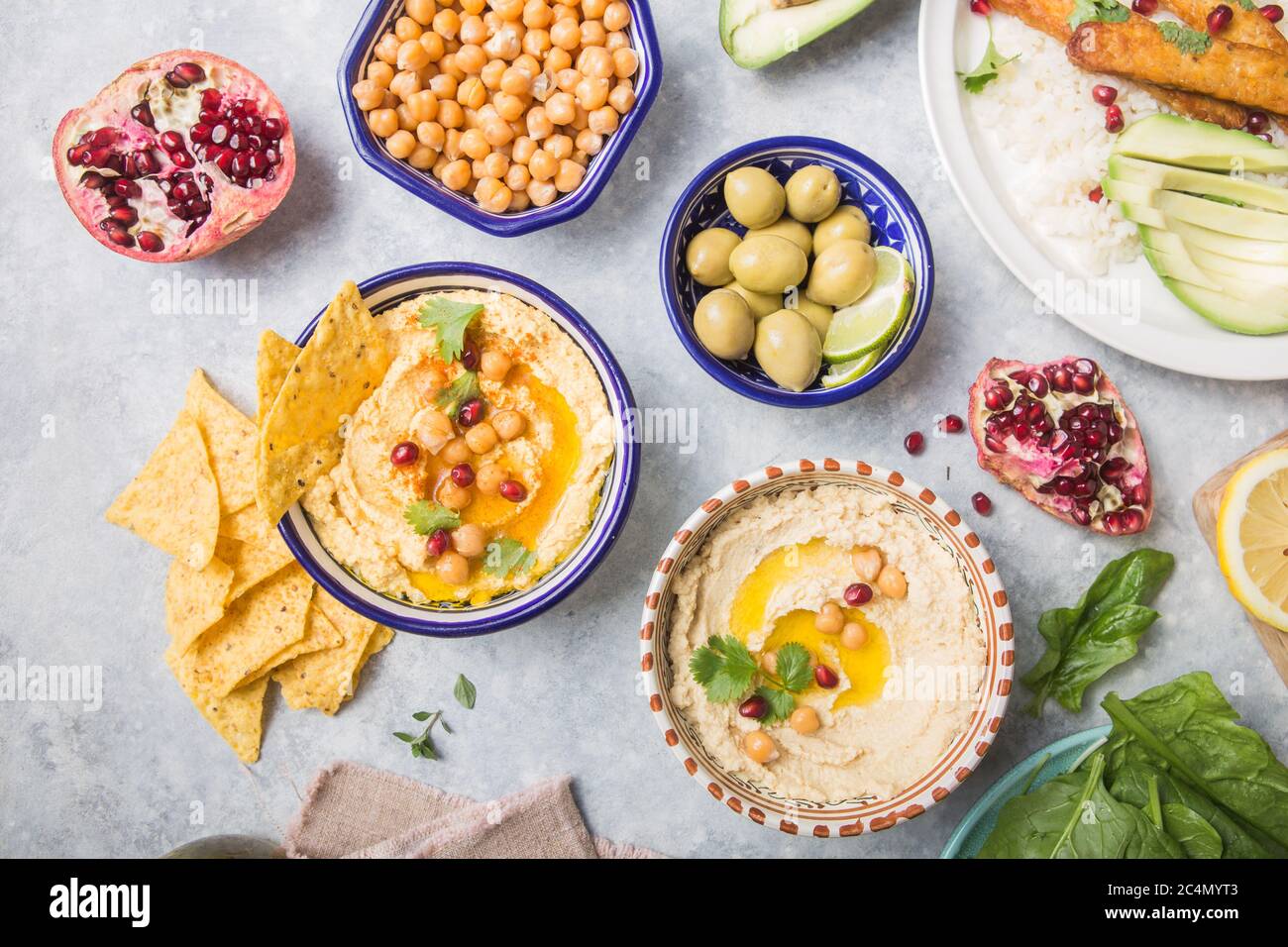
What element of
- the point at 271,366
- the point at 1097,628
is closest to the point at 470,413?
the point at 271,366

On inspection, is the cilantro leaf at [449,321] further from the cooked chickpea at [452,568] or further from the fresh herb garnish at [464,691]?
the fresh herb garnish at [464,691]

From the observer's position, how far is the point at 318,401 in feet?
9.35

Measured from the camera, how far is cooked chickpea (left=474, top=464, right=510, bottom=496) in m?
2.92

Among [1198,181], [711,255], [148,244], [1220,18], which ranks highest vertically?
[1220,18]

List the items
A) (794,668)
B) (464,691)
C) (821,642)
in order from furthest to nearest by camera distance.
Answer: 1. (464,691)
2. (821,642)
3. (794,668)

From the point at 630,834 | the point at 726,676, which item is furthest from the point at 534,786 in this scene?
the point at 726,676

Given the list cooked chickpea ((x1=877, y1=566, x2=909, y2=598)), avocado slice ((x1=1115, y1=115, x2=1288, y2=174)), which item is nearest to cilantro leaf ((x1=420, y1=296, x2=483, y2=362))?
cooked chickpea ((x1=877, y1=566, x2=909, y2=598))

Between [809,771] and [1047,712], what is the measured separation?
0.86m

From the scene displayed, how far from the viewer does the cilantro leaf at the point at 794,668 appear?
115 inches

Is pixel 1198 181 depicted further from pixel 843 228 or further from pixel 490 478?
pixel 490 478

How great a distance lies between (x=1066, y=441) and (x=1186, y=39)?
51.9 inches

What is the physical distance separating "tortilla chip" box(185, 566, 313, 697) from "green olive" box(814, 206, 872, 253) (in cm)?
197

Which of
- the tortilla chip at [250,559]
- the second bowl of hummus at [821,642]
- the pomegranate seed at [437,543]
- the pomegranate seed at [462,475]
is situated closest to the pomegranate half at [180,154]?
the tortilla chip at [250,559]

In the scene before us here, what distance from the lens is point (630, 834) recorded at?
3248 millimetres
